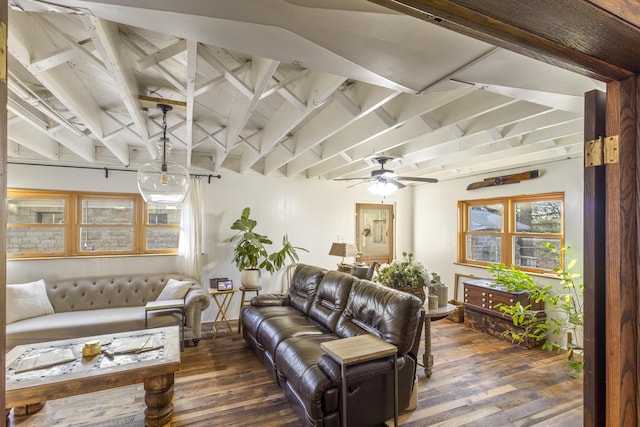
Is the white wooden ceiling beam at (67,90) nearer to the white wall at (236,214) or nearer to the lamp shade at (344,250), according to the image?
the white wall at (236,214)

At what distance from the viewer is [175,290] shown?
408cm

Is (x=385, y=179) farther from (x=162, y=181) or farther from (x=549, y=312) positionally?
(x=549, y=312)

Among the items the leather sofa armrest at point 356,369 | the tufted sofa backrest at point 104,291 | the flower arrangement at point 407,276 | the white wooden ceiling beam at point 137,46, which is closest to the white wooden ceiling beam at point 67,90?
the white wooden ceiling beam at point 137,46

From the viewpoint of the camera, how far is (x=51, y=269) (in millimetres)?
4105

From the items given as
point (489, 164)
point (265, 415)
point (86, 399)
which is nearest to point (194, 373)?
point (86, 399)

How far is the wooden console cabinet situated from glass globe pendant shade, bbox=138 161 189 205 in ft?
13.3

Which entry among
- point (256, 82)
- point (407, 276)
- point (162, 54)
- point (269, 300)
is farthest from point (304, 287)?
point (162, 54)

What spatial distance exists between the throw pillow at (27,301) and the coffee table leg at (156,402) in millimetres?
2429

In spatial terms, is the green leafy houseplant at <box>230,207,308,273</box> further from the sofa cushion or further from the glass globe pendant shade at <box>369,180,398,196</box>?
the glass globe pendant shade at <box>369,180,398,196</box>

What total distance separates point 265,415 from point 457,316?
3.63 m

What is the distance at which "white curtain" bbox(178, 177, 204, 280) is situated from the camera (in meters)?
4.62

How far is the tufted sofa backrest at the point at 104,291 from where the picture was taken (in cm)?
392

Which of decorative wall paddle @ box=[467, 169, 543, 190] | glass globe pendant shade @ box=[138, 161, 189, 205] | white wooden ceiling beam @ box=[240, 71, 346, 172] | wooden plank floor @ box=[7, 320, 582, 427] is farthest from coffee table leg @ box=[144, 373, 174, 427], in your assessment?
decorative wall paddle @ box=[467, 169, 543, 190]

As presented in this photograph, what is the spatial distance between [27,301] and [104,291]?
0.75m
